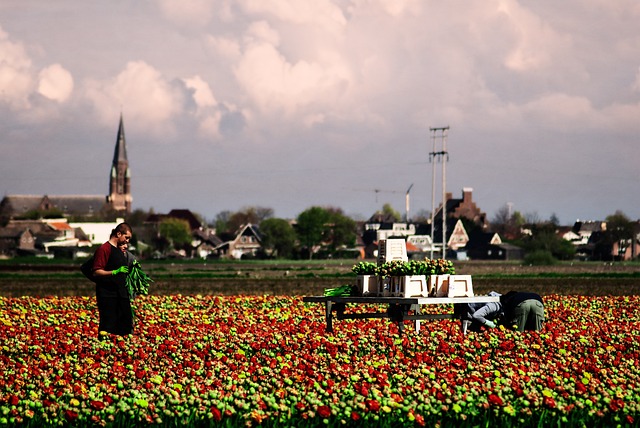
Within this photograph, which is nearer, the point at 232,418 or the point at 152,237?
the point at 232,418

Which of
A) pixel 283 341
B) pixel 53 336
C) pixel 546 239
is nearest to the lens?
pixel 283 341

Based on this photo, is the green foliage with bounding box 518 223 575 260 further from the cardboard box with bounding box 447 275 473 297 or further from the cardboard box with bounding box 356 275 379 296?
the cardboard box with bounding box 356 275 379 296

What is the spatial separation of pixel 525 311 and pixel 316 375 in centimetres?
712

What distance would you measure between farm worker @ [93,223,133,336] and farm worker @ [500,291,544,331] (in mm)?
6851

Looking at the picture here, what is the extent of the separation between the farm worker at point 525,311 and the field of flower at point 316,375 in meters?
0.27

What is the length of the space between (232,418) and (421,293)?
336 inches

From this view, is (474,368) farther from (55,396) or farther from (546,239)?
(546,239)

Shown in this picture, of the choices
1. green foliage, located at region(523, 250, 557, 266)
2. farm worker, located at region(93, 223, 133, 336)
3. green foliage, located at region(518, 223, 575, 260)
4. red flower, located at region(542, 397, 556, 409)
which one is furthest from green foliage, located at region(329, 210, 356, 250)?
red flower, located at region(542, 397, 556, 409)

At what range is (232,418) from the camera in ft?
34.1

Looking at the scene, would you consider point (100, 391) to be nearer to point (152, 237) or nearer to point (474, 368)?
point (474, 368)

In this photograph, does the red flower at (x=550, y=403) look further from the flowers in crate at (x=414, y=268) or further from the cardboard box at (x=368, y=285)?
the cardboard box at (x=368, y=285)

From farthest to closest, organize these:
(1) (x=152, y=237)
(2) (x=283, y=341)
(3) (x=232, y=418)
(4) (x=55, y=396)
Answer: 1. (1) (x=152, y=237)
2. (2) (x=283, y=341)
3. (4) (x=55, y=396)
4. (3) (x=232, y=418)

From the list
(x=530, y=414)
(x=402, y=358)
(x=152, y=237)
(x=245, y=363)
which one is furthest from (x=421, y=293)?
(x=152, y=237)

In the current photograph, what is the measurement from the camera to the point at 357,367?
13.8 m
